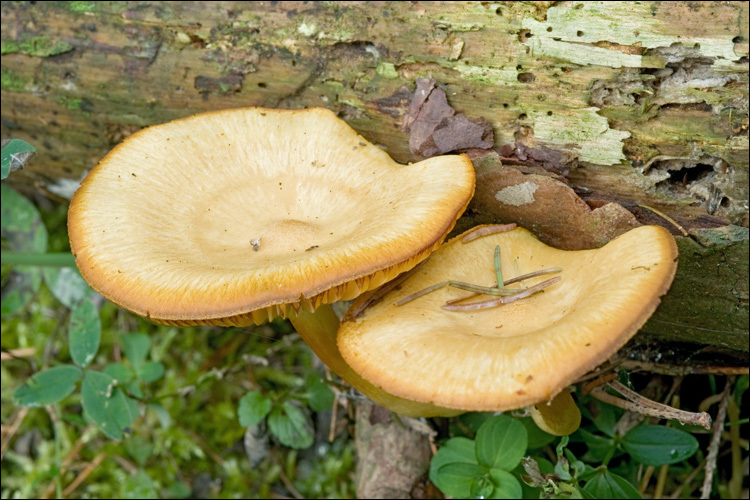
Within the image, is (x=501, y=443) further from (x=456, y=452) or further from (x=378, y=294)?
(x=378, y=294)

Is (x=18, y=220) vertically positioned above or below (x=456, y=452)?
above

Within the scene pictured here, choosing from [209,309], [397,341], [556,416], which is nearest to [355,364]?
[397,341]

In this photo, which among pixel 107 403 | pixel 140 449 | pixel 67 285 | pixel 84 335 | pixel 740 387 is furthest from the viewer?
pixel 67 285

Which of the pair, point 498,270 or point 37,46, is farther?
point 37,46

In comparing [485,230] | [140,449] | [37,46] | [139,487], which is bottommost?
[139,487]

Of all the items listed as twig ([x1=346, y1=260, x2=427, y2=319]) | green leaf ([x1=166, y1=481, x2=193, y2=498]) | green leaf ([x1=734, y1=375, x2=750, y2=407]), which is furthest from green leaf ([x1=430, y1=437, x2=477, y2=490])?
green leaf ([x1=166, y1=481, x2=193, y2=498])

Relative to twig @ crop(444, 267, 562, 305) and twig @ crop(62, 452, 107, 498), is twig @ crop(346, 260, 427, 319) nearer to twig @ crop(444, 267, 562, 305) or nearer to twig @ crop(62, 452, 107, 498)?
twig @ crop(444, 267, 562, 305)

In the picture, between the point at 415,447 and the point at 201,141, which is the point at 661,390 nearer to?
the point at 415,447

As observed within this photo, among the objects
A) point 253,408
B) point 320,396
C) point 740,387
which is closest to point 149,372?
point 253,408
